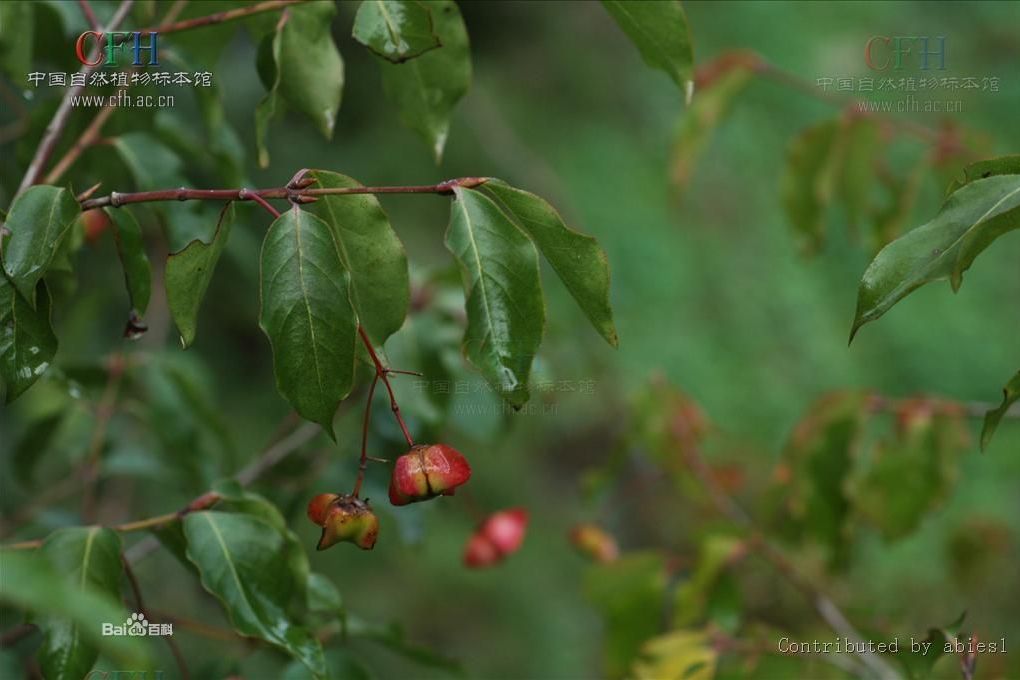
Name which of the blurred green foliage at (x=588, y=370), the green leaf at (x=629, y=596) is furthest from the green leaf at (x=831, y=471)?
the green leaf at (x=629, y=596)

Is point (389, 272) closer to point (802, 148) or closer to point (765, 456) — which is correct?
point (802, 148)

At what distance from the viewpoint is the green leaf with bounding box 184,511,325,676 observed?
675 mm

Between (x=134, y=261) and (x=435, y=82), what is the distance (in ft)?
0.81

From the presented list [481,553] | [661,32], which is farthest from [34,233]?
[481,553]

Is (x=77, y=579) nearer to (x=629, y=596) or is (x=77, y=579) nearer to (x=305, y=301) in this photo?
(x=305, y=301)

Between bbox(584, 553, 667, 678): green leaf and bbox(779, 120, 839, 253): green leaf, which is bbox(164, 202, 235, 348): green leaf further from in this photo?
bbox(779, 120, 839, 253): green leaf

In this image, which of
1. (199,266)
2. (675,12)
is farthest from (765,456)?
(199,266)

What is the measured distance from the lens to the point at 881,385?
2.71 meters

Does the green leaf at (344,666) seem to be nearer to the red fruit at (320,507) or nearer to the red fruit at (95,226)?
the red fruit at (320,507)

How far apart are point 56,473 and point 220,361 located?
549 millimetres

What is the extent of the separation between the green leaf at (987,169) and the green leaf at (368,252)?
31 centimetres

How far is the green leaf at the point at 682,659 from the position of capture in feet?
3.13

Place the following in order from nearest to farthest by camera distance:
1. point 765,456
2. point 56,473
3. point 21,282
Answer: point 21,282, point 56,473, point 765,456

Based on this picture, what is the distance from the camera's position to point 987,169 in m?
0.60
